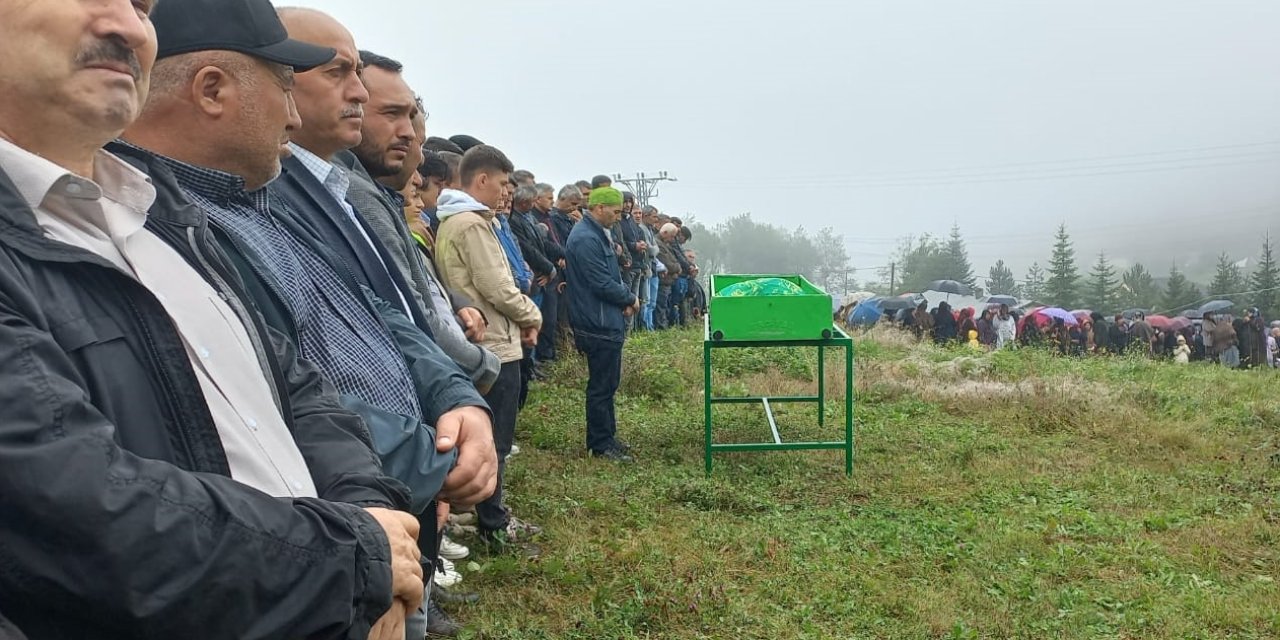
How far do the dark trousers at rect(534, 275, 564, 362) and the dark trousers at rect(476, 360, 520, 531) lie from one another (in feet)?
14.4

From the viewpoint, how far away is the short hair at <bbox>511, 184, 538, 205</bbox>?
27.1 feet

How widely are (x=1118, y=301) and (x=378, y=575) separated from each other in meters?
85.3

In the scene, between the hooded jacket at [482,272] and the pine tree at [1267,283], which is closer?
the hooded jacket at [482,272]

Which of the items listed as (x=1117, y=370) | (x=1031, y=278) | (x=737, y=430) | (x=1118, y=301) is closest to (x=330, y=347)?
(x=737, y=430)

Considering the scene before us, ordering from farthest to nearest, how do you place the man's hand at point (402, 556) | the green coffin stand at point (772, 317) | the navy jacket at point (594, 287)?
the navy jacket at point (594, 287), the green coffin stand at point (772, 317), the man's hand at point (402, 556)

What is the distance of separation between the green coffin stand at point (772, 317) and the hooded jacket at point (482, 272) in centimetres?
153

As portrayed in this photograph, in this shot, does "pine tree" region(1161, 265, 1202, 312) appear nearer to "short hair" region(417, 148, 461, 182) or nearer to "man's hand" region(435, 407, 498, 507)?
"short hair" region(417, 148, 461, 182)

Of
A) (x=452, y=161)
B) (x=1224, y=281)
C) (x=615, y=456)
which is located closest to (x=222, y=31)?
(x=452, y=161)

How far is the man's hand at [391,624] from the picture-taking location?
4.29ft

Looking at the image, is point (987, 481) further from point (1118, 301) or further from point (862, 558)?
point (1118, 301)

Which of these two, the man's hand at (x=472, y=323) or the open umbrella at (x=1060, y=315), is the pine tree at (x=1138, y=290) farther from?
the man's hand at (x=472, y=323)

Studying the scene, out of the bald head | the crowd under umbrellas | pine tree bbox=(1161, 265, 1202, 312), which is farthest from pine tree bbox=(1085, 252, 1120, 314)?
the bald head

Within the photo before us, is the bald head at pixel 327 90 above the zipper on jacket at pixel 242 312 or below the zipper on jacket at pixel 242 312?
above

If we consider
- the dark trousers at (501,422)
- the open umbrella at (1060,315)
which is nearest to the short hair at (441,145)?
the dark trousers at (501,422)
